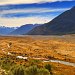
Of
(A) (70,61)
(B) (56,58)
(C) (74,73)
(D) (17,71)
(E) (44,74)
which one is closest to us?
(D) (17,71)

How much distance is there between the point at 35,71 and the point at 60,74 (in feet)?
77.3

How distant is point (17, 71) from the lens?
181ft

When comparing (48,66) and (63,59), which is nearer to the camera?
(48,66)

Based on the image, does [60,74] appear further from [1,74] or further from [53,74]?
[1,74]

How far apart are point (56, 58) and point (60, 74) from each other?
50.7m

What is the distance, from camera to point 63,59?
127 m

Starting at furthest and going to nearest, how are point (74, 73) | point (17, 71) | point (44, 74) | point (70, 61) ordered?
point (70, 61) → point (74, 73) → point (44, 74) → point (17, 71)

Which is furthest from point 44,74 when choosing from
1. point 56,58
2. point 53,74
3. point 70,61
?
point 56,58

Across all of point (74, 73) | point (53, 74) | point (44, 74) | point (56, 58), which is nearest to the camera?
point (44, 74)

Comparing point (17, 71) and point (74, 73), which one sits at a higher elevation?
point (17, 71)

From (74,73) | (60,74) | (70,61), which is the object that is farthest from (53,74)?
(70,61)

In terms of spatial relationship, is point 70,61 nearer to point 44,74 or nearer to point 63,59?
point 63,59

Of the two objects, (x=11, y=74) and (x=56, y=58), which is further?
(x=56, y=58)

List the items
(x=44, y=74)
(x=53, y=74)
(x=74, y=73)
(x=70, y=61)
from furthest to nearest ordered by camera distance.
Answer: (x=70, y=61) < (x=74, y=73) < (x=53, y=74) < (x=44, y=74)
